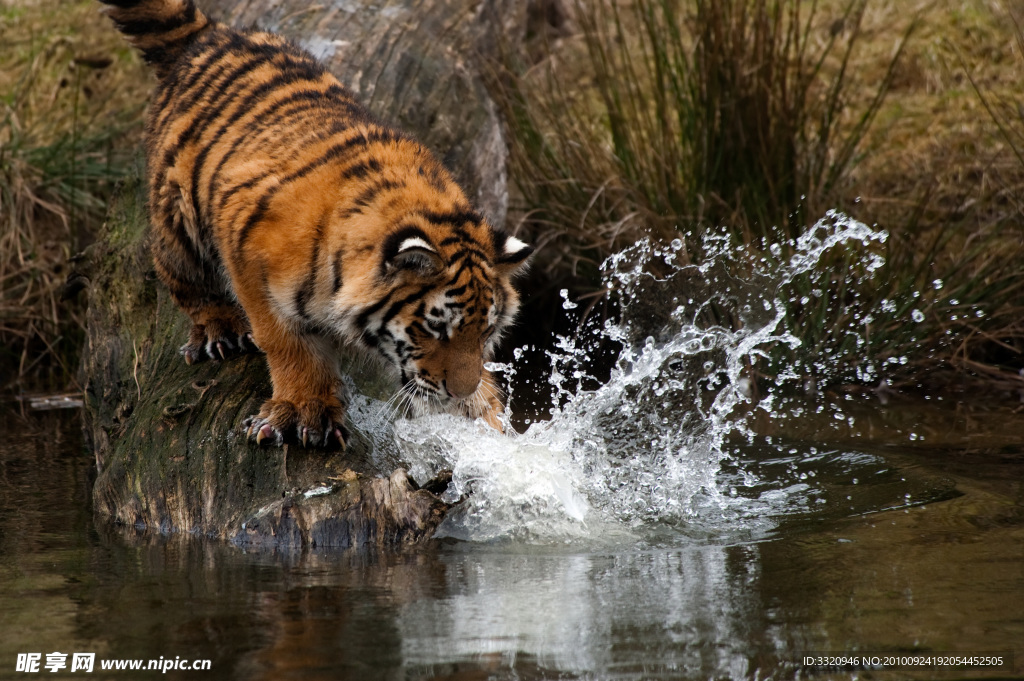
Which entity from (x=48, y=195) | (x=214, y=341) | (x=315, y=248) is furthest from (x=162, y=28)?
(x=48, y=195)

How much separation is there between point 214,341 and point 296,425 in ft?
2.38

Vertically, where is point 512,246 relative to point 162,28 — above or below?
below

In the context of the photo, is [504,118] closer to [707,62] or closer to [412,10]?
[412,10]

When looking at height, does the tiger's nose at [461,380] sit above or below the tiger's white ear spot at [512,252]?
below

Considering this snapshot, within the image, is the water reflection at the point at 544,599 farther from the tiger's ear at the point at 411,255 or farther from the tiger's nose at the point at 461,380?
the tiger's ear at the point at 411,255

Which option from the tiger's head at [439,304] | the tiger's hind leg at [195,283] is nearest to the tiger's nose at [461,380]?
the tiger's head at [439,304]

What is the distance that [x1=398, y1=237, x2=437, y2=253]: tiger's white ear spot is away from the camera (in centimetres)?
322

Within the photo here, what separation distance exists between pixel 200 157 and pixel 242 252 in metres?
0.66

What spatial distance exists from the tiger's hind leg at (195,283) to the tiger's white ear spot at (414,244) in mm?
1112

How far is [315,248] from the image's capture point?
138 inches

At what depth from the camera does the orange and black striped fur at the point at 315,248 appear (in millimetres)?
3418

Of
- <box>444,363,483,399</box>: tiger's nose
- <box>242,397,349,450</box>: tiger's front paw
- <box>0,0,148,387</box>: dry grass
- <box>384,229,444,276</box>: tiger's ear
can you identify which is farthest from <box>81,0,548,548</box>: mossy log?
<box>0,0,148,387</box>: dry grass

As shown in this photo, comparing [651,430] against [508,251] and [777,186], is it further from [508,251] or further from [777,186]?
[777,186]

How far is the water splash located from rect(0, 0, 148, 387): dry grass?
114 inches
